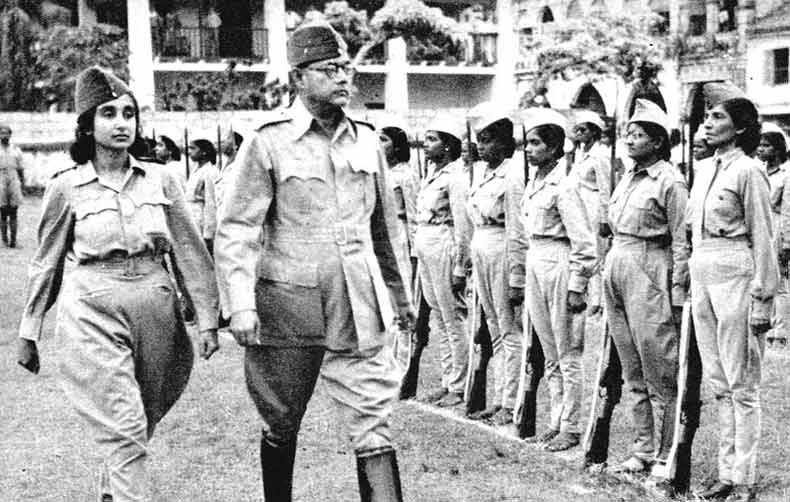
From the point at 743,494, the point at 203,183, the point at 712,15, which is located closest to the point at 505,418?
the point at 743,494

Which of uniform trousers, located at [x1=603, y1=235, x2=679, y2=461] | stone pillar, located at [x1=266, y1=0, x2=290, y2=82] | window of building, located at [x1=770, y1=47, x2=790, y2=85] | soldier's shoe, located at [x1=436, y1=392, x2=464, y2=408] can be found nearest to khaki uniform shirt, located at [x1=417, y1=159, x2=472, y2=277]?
soldier's shoe, located at [x1=436, y1=392, x2=464, y2=408]

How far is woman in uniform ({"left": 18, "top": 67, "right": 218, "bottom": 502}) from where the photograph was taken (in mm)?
5418

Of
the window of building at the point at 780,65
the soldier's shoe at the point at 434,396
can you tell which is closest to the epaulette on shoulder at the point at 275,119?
the soldier's shoe at the point at 434,396

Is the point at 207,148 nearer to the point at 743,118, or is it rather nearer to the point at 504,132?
the point at 504,132

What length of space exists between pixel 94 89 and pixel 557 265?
11.0 feet

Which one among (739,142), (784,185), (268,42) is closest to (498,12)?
(268,42)

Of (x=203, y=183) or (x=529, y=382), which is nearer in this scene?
(x=529, y=382)

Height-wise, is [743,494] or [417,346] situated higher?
[417,346]

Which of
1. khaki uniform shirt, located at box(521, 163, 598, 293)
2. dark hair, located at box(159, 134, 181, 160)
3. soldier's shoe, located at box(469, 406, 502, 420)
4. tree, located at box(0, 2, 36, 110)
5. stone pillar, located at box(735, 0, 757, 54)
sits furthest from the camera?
stone pillar, located at box(735, 0, 757, 54)

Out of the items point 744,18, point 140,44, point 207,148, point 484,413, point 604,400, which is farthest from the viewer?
point 744,18

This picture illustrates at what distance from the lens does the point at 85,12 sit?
3897 centimetres

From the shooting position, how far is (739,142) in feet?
21.6

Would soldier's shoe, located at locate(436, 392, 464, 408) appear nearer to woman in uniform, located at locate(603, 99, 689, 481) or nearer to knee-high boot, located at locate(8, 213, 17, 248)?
woman in uniform, located at locate(603, 99, 689, 481)

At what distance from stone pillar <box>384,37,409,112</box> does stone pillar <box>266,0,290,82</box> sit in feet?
14.4
